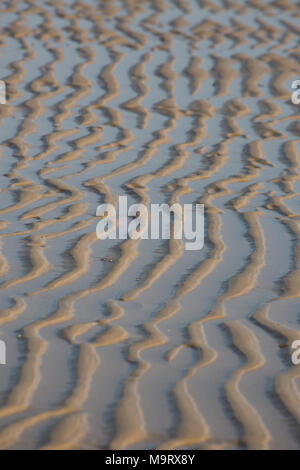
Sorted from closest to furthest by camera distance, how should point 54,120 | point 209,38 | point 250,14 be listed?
1. point 54,120
2. point 209,38
3. point 250,14

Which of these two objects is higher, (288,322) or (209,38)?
(209,38)

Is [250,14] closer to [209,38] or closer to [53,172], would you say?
[209,38]

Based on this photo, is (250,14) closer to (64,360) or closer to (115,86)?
(115,86)

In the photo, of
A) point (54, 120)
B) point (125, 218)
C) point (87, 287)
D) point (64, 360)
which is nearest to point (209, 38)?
point (54, 120)

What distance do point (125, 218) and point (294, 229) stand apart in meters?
0.78

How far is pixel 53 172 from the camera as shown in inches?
182

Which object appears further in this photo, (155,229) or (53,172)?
(53,172)

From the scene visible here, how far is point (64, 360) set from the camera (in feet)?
9.31

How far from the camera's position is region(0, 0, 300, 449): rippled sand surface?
2590 mm

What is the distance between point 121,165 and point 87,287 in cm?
153

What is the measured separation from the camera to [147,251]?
3.72 m

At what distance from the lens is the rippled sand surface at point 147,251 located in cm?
259

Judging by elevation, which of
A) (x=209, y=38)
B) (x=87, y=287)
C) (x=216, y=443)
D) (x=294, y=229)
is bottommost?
(x=216, y=443)

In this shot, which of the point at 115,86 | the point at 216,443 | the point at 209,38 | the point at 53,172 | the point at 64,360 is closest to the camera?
the point at 216,443
